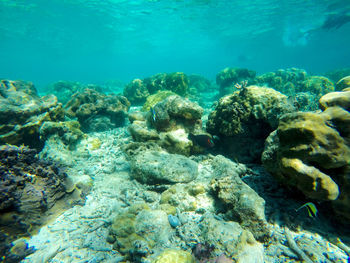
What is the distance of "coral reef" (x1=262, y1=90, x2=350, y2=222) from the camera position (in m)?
2.56

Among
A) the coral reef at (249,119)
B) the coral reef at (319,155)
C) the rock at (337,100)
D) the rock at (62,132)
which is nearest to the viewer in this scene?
the coral reef at (319,155)

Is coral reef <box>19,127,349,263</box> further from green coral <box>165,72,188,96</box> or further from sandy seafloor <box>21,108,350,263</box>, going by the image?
green coral <box>165,72,188,96</box>

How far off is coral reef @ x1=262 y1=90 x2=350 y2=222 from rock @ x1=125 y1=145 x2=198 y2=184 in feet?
7.07

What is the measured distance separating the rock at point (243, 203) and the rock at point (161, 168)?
34.2 inches

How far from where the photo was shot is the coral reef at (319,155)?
2.56 meters

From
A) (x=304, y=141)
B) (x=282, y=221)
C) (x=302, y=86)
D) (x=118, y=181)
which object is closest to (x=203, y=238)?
(x=282, y=221)

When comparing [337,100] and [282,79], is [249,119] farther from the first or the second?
[282,79]

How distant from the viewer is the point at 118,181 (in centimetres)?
459

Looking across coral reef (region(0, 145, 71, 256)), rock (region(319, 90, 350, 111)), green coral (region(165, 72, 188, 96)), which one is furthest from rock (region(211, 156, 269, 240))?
green coral (region(165, 72, 188, 96))

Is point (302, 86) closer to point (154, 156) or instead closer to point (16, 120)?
point (154, 156)

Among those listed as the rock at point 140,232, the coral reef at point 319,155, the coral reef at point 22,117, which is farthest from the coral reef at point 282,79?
the coral reef at point 22,117

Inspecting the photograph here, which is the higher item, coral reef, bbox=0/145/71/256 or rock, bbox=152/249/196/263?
rock, bbox=152/249/196/263

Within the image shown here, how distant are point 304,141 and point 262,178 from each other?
63.9 inches

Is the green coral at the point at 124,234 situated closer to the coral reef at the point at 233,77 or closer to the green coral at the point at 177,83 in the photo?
the green coral at the point at 177,83
